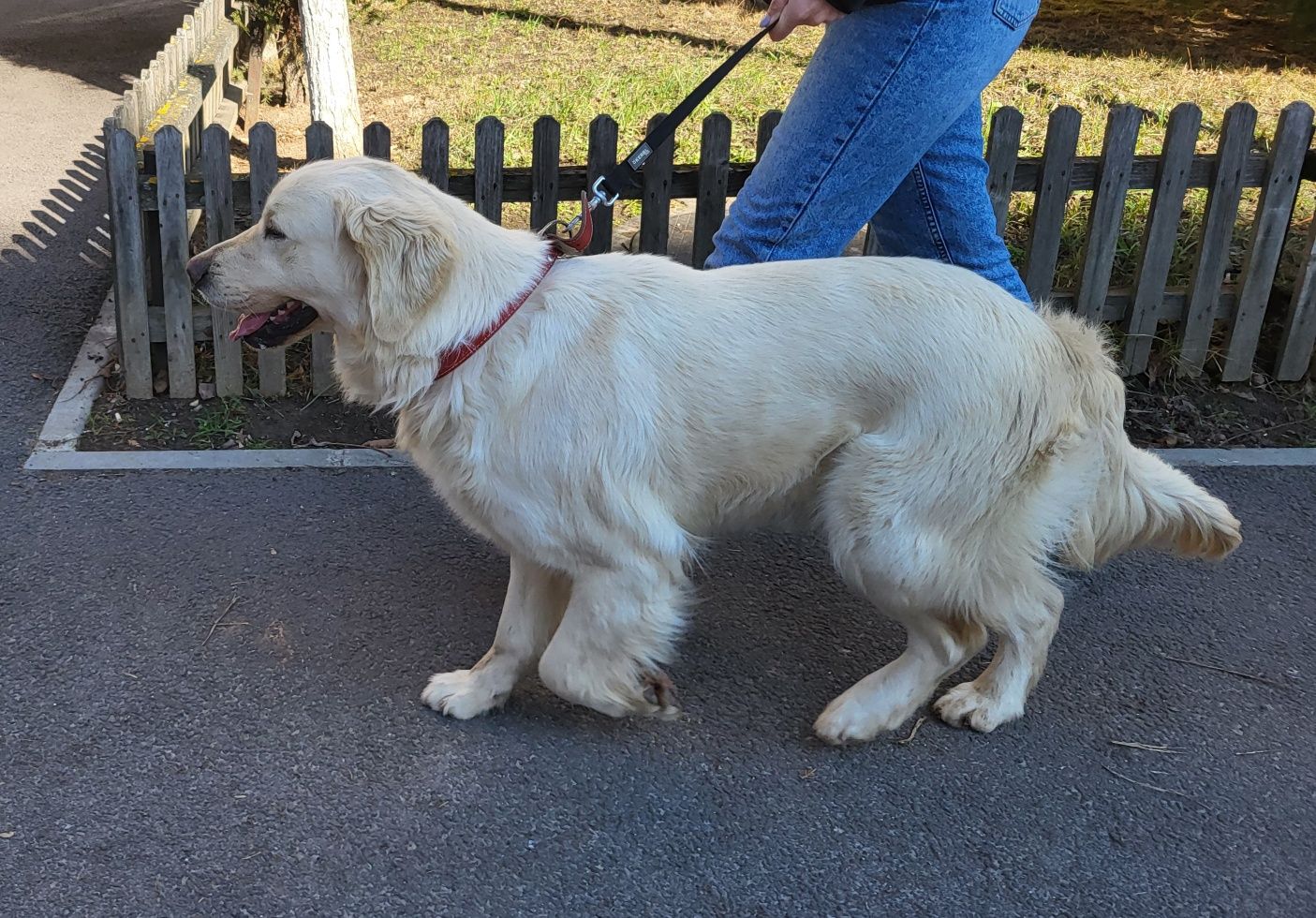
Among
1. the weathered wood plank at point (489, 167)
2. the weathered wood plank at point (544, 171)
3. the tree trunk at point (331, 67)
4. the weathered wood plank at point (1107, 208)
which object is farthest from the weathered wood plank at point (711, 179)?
the tree trunk at point (331, 67)

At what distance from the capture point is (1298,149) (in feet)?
15.7

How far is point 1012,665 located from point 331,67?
19.8 ft

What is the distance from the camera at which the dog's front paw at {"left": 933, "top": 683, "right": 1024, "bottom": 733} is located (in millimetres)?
3100

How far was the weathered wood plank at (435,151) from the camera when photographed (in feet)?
14.7

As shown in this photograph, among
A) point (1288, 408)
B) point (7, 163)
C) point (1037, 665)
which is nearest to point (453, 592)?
point (1037, 665)

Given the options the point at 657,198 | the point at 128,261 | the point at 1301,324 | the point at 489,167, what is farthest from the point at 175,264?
the point at 1301,324

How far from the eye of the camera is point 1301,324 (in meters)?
5.05

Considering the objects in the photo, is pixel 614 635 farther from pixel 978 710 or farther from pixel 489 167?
pixel 489 167

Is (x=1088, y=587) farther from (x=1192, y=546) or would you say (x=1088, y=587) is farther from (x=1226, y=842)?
(x=1226, y=842)

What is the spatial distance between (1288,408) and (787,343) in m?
3.28

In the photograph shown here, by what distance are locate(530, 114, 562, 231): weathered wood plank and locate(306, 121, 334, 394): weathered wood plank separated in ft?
2.56

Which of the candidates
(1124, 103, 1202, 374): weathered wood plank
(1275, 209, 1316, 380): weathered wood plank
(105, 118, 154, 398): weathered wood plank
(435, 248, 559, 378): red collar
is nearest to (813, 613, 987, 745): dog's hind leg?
(435, 248, 559, 378): red collar

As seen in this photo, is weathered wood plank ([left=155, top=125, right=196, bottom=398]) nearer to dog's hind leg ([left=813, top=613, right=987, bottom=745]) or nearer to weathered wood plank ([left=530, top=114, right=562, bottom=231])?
weathered wood plank ([left=530, top=114, right=562, bottom=231])

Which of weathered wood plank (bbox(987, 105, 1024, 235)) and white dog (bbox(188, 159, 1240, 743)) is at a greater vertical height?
weathered wood plank (bbox(987, 105, 1024, 235))
